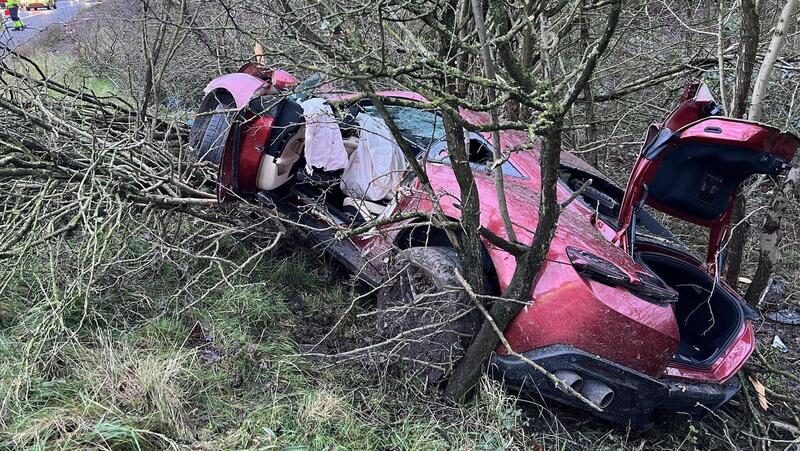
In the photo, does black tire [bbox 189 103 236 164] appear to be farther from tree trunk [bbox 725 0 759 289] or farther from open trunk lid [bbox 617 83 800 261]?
tree trunk [bbox 725 0 759 289]

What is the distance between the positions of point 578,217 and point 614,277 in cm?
66

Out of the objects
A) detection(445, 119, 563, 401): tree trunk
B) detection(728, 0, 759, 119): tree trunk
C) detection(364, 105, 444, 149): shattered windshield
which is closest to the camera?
detection(445, 119, 563, 401): tree trunk

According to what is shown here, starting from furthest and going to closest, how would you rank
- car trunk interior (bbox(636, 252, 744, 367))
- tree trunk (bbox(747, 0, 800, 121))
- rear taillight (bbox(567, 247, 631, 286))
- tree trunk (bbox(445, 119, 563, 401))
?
tree trunk (bbox(747, 0, 800, 121))
car trunk interior (bbox(636, 252, 744, 367))
rear taillight (bbox(567, 247, 631, 286))
tree trunk (bbox(445, 119, 563, 401))

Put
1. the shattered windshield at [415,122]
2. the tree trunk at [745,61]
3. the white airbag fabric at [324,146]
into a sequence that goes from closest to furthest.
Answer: the white airbag fabric at [324,146] < the tree trunk at [745,61] < the shattered windshield at [415,122]

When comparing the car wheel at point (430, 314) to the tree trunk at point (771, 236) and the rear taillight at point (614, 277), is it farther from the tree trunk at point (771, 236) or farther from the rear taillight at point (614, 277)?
the tree trunk at point (771, 236)

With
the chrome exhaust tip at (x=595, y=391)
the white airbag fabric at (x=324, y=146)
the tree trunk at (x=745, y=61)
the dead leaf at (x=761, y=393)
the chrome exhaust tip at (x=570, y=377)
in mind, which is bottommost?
the dead leaf at (x=761, y=393)

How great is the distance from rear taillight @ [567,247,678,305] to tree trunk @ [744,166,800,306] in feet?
5.50

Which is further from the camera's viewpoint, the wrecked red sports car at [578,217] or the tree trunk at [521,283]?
the wrecked red sports car at [578,217]

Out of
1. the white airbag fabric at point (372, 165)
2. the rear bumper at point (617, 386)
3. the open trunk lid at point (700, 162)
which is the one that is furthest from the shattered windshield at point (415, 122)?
the rear bumper at point (617, 386)

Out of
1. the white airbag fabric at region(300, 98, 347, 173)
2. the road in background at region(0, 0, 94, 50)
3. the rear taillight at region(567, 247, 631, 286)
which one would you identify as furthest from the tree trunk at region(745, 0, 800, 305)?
the road in background at region(0, 0, 94, 50)

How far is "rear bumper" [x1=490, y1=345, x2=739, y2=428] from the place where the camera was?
265cm

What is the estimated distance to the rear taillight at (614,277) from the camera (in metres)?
2.76

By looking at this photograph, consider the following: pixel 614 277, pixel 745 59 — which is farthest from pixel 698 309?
pixel 745 59

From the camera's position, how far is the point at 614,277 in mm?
2750
